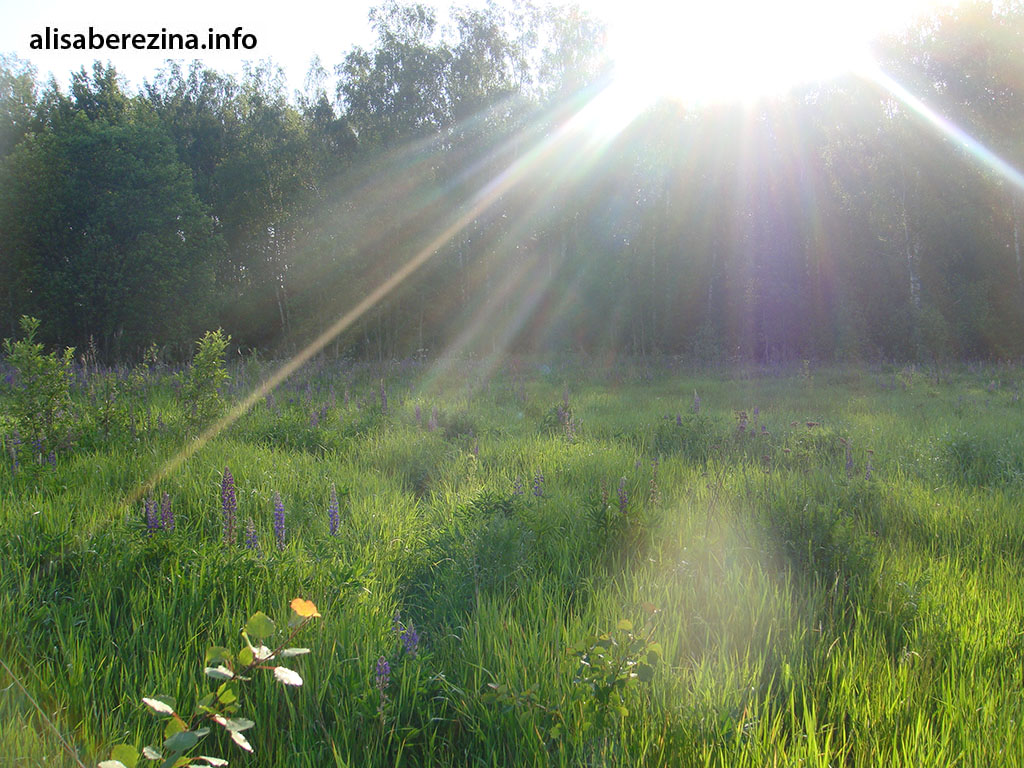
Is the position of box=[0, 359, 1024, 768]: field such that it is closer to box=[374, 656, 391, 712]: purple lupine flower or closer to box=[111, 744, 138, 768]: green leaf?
box=[374, 656, 391, 712]: purple lupine flower

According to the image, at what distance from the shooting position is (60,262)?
20766 mm

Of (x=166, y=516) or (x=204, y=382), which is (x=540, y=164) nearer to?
(x=204, y=382)

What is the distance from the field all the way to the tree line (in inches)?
532

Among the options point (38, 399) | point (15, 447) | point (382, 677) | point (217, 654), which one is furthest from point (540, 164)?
point (217, 654)

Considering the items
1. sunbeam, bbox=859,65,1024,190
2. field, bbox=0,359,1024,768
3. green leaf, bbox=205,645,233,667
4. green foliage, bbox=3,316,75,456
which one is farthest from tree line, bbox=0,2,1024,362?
green leaf, bbox=205,645,233,667

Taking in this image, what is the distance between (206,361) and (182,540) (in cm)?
280

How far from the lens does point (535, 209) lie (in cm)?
2481

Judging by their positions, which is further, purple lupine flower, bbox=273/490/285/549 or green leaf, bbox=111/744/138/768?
purple lupine flower, bbox=273/490/285/549

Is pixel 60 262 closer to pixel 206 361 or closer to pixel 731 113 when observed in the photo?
pixel 206 361

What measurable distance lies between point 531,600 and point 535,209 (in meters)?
23.9

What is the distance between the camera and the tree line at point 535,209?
19.0 m

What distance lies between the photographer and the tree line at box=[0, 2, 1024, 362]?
19000 millimetres

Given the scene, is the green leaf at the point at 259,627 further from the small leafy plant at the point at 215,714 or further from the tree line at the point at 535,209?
the tree line at the point at 535,209

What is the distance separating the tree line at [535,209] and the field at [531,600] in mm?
13523
